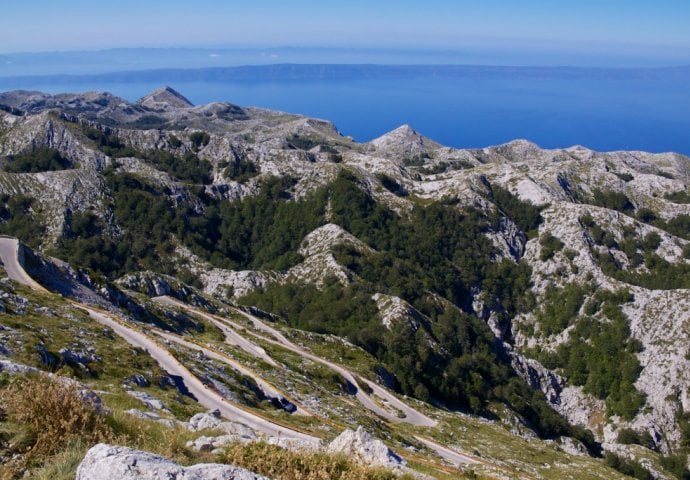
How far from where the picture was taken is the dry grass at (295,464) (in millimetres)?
12750

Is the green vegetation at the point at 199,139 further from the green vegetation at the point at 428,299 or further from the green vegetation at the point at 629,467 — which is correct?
the green vegetation at the point at 629,467

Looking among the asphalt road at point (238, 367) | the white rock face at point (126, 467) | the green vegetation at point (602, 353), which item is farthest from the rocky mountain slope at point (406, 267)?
the white rock face at point (126, 467)

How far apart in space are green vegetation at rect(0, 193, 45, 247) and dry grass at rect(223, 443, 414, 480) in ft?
406

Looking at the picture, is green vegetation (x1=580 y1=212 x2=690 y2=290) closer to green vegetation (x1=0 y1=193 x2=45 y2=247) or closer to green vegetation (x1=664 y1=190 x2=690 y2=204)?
green vegetation (x1=664 y1=190 x2=690 y2=204)

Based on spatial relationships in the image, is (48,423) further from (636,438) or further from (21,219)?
(21,219)

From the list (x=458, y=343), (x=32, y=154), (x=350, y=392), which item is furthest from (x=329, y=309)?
(x=32, y=154)

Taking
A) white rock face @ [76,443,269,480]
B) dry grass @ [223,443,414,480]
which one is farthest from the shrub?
dry grass @ [223,443,414,480]

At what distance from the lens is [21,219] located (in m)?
121

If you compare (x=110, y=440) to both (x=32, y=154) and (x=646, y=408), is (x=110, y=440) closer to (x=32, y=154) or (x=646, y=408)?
(x=646, y=408)

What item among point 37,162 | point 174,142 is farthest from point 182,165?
point 37,162

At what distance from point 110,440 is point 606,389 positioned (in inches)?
4389

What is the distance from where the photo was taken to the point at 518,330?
428ft

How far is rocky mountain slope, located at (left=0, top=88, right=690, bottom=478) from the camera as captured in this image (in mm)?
85438

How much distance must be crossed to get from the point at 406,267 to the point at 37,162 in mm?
115604
